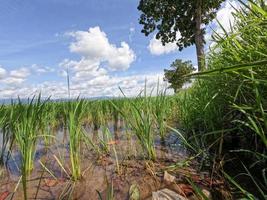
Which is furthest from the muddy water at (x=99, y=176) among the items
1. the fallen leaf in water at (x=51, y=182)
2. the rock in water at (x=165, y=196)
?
the rock in water at (x=165, y=196)

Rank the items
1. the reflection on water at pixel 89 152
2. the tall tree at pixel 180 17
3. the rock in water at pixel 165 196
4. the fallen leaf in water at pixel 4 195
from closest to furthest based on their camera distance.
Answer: the rock in water at pixel 165 196 → the fallen leaf in water at pixel 4 195 → the reflection on water at pixel 89 152 → the tall tree at pixel 180 17

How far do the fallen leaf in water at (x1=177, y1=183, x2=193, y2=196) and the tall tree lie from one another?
48.4 ft

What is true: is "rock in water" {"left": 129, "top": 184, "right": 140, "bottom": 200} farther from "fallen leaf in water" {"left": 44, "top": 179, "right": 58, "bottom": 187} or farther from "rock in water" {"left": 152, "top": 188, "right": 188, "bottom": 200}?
"fallen leaf in water" {"left": 44, "top": 179, "right": 58, "bottom": 187}

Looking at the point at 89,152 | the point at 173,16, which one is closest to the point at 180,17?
the point at 173,16

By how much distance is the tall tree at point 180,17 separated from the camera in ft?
55.6

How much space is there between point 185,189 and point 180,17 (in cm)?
1744

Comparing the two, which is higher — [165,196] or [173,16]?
[173,16]

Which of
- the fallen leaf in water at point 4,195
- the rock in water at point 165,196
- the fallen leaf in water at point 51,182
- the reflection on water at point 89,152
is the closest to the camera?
the rock in water at point 165,196

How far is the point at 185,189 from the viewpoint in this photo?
84.9 inches

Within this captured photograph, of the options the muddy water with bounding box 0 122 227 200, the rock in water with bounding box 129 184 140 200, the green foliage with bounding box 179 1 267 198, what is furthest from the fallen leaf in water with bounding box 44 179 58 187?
the green foliage with bounding box 179 1 267 198

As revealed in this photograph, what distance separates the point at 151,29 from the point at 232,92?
57.0 feet

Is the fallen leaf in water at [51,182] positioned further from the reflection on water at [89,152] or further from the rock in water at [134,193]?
the rock in water at [134,193]

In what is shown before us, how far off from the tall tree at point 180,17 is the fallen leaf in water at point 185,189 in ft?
48.4

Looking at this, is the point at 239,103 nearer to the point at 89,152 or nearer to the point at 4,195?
the point at 89,152
